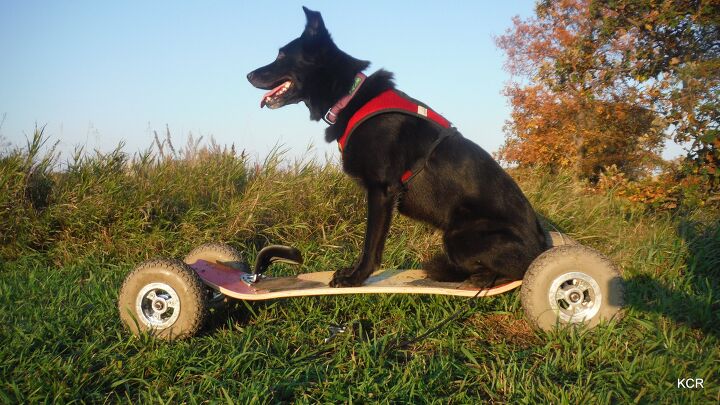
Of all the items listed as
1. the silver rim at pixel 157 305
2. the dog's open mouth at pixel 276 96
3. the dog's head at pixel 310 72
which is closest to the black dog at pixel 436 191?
the dog's head at pixel 310 72

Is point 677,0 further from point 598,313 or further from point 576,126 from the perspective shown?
point 576,126

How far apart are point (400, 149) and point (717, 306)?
188 centimetres

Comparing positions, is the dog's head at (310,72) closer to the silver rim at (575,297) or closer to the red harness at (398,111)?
the red harness at (398,111)

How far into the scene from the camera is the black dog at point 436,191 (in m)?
2.45

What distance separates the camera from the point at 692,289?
2.91m

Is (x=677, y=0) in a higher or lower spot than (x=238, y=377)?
higher

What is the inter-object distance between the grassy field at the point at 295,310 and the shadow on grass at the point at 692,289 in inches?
0.5

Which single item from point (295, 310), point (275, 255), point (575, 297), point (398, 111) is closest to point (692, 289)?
point (575, 297)

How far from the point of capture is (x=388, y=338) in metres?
2.28

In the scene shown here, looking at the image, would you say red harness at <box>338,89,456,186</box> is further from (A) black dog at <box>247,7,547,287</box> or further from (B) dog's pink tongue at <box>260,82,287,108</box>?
(B) dog's pink tongue at <box>260,82,287,108</box>

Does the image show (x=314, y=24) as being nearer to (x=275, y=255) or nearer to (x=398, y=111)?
(x=398, y=111)

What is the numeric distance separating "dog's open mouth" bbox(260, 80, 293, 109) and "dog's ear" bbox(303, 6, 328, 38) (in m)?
0.32

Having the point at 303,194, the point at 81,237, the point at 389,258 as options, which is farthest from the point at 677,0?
the point at 81,237

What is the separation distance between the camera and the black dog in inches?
96.6
